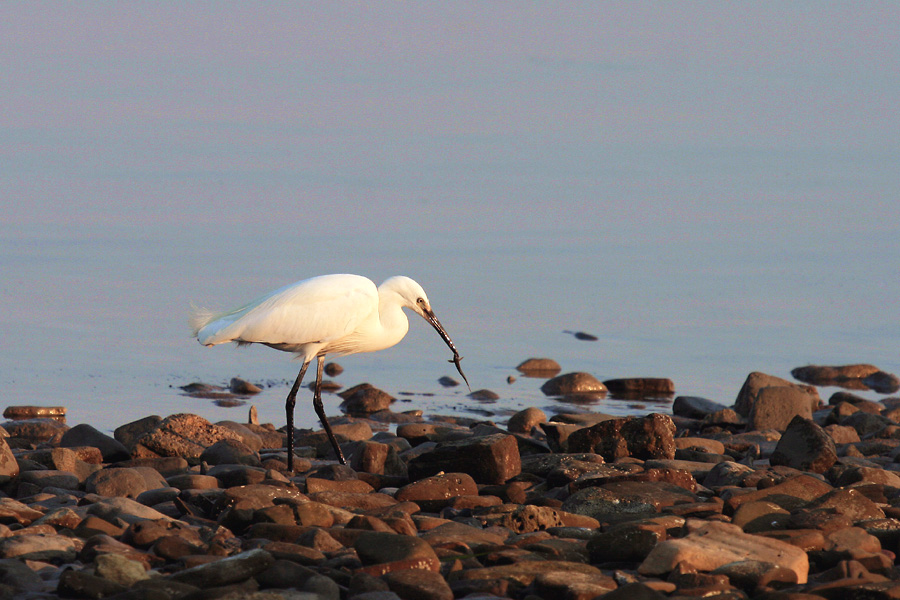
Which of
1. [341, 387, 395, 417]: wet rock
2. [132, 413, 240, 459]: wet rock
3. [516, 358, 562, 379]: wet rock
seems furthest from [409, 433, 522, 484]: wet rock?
[516, 358, 562, 379]: wet rock

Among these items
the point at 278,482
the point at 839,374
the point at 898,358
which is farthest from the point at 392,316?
the point at 898,358

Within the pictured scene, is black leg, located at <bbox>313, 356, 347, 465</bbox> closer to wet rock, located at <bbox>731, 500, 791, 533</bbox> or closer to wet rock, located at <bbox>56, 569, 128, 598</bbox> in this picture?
wet rock, located at <bbox>731, 500, 791, 533</bbox>

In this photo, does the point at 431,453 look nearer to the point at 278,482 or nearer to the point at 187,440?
the point at 278,482

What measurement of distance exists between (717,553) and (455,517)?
1.80m

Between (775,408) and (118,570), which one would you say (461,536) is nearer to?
(118,570)

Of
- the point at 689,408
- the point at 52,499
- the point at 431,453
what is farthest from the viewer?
the point at 689,408

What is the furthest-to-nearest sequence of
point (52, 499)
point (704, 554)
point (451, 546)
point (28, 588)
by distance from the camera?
point (52, 499), point (451, 546), point (704, 554), point (28, 588)

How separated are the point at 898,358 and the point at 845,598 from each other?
14849 millimetres

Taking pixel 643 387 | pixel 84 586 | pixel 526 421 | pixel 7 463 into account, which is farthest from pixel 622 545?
pixel 643 387

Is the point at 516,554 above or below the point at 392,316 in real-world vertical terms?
below

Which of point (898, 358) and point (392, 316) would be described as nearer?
point (392, 316)

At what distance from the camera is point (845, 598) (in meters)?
5.21

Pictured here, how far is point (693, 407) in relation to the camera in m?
13.6

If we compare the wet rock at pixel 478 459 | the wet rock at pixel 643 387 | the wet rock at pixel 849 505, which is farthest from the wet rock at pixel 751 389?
the wet rock at pixel 849 505
